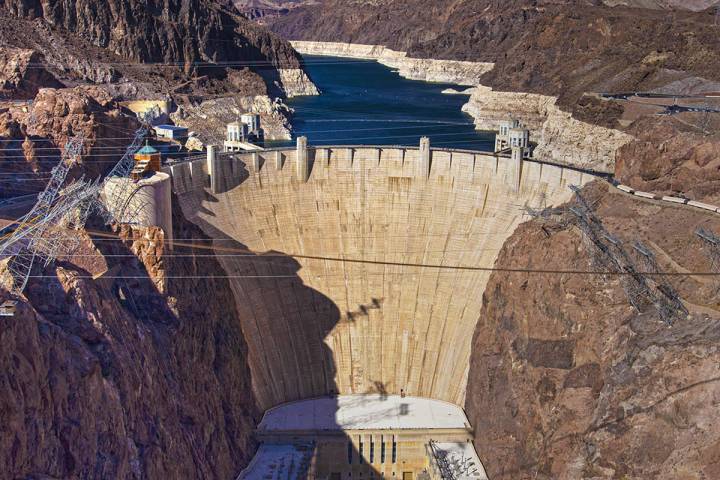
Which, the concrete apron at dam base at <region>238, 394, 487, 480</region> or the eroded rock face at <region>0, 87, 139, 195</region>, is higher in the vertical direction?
the eroded rock face at <region>0, 87, 139, 195</region>

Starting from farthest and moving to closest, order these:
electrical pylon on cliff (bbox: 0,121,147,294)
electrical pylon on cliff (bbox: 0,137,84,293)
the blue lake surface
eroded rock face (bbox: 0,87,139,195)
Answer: the blue lake surface < eroded rock face (bbox: 0,87,139,195) < electrical pylon on cliff (bbox: 0,121,147,294) < electrical pylon on cliff (bbox: 0,137,84,293)

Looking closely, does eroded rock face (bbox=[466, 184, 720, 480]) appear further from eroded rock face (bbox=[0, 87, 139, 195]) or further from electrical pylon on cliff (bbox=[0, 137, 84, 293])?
electrical pylon on cliff (bbox=[0, 137, 84, 293])

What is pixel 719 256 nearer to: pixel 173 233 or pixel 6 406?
pixel 173 233

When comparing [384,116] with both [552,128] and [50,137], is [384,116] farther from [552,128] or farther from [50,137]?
[50,137]

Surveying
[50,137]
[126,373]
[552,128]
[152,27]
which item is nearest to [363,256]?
[50,137]

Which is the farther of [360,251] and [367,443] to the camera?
[360,251]

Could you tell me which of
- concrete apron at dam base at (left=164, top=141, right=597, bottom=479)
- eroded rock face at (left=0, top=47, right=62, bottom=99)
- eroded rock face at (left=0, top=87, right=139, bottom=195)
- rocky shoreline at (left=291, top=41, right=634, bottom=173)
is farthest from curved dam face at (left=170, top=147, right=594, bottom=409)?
rocky shoreline at (left=291, top=41, right=634, bottom=173)
